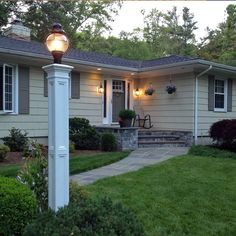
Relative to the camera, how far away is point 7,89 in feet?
34.2

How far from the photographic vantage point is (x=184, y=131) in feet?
41.5

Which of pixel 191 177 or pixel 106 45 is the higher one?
pixel 106 45

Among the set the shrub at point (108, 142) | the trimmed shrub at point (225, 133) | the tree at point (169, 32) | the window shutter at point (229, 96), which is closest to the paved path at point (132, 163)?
the shrub at point (108, 142)

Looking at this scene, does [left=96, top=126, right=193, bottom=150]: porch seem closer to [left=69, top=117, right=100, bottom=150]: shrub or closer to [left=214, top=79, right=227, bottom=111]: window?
[left=69, top=117, right=100, bottom=150]: shrub

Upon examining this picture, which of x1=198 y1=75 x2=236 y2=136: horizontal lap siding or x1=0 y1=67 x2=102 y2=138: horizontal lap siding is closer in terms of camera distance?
x1=0 y1=67 x2=102 y2=138: horizontal lap siding

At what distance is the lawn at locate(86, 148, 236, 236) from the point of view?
4.54 meters

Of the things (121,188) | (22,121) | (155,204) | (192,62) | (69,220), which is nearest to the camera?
(69,220)

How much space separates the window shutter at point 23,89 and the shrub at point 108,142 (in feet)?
8.02

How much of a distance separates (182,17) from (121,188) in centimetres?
4182

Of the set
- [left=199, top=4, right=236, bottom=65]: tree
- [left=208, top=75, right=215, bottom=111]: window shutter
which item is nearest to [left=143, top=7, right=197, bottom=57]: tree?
[left=199, top=4, right=236, bottom=65]: tree

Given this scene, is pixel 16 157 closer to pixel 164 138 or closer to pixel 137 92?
pixel 164 138

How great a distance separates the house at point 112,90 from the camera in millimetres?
10586

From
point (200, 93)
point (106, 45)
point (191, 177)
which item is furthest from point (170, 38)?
point (191, 177)

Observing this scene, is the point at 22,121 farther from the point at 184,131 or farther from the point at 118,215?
the point at 118,215
